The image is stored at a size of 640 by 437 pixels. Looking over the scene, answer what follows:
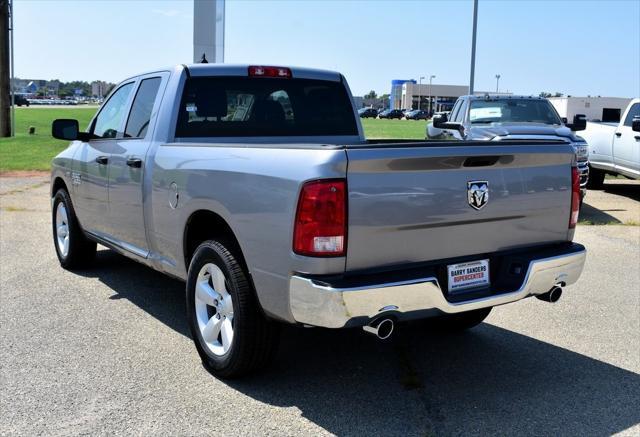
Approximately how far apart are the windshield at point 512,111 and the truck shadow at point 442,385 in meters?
7.21

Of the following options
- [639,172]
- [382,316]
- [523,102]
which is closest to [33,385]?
[382,316]

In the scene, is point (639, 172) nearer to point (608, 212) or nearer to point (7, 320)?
point (608, 212)

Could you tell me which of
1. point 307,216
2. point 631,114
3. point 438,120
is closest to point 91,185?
point 307,216

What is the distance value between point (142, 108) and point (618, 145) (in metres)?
10.6

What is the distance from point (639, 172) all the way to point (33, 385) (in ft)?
38.0

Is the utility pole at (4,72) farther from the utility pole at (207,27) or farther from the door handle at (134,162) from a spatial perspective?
the door handle at (134,162)

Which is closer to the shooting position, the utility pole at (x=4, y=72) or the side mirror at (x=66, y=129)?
the side mirror at (x=66, y=129)

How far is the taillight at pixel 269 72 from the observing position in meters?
5.57

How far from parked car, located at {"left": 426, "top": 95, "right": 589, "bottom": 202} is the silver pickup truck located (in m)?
6.24

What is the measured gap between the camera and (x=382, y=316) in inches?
140

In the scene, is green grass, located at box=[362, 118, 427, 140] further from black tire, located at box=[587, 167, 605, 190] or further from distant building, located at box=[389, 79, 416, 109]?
distant building, located at box=[389, 79, 416, 109]

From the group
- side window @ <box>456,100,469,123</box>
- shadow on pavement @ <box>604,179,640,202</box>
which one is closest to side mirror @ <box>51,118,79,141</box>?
side window @ <box>456,100,469,123</box>

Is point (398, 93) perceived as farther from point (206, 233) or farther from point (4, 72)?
point (206, 233)

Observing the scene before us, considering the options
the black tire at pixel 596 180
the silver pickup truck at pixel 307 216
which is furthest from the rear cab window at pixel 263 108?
the black tire at pixel 596 180
